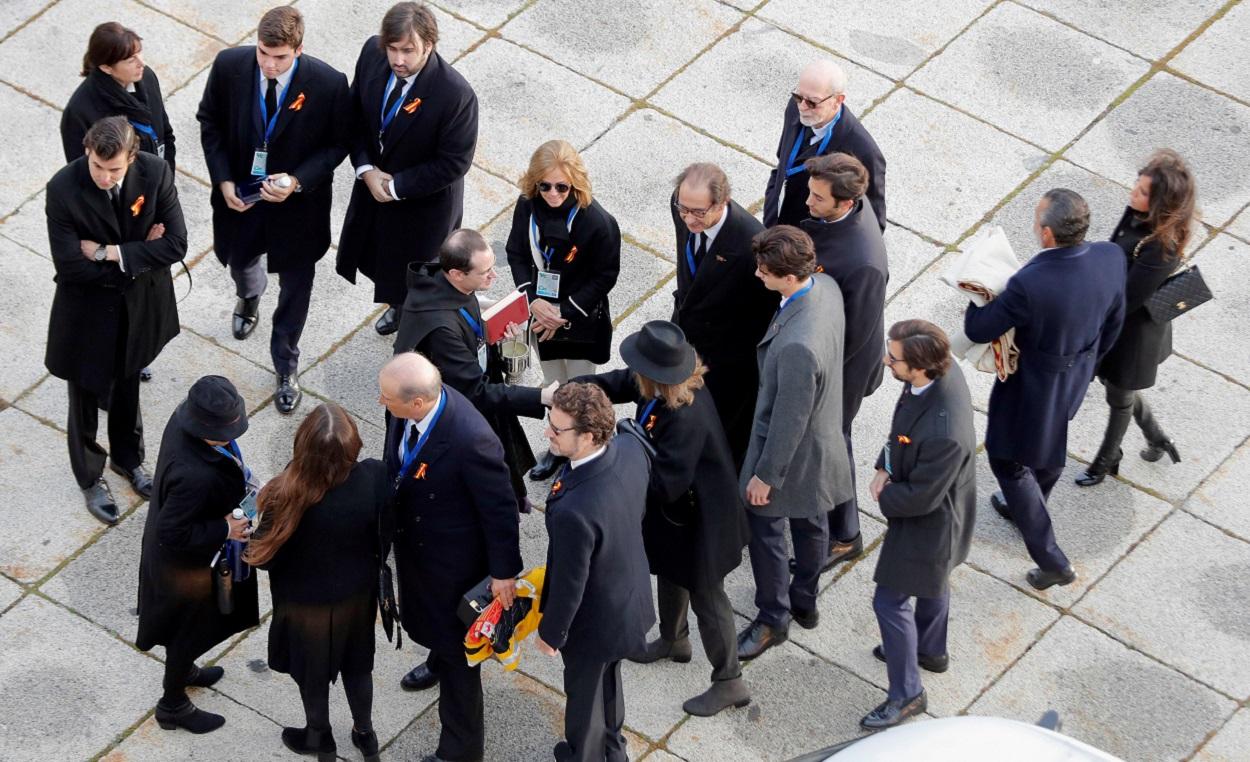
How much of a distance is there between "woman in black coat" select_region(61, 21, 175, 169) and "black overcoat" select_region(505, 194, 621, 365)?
1755mm

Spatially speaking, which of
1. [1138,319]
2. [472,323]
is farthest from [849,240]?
[472,323]

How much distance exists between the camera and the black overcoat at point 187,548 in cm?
623

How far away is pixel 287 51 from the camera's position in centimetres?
780

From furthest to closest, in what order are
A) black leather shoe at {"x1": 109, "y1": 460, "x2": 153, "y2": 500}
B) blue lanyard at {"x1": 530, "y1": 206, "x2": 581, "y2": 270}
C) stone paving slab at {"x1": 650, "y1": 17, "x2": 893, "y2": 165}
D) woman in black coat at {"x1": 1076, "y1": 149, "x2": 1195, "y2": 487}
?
1. stone paving slab at {"x1": 650, "y1": 17, "x2": 893, "y2": 165}
2. black leather shoe at {"x1": 109, "y1": 460, "x2": 153, "y2": 500}
3. blue lanyard at {"x1": 530, "y1": 206, "x2": 581, "y2": 270}
4. woman in black coat at {"x1": 1076, "y1": 149, "x2": 1195, "y2": 487}

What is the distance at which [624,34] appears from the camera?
35.5ft

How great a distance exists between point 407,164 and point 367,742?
2.89 meters

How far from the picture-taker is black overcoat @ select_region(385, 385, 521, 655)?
620 centimetres

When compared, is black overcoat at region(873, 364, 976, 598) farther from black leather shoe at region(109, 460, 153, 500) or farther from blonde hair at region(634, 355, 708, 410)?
black leather shoe at region(109, 460, 153, 500)

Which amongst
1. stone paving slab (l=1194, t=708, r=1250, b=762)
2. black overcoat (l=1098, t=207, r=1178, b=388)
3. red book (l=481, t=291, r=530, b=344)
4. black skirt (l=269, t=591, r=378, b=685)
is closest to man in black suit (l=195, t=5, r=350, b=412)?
red book (l=481, t=291, r=530, b=344)

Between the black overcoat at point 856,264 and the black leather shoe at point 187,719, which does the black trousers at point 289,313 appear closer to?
the black leather shoe at point 187,719

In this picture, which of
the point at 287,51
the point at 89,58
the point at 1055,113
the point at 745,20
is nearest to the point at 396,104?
the point at 287,51

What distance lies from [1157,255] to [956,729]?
2.90 m

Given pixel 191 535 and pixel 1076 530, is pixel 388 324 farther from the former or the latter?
pixel 1076 530

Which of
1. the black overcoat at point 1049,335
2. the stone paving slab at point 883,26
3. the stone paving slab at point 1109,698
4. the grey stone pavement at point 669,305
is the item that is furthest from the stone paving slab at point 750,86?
the stone paving slab at point 1109,698
